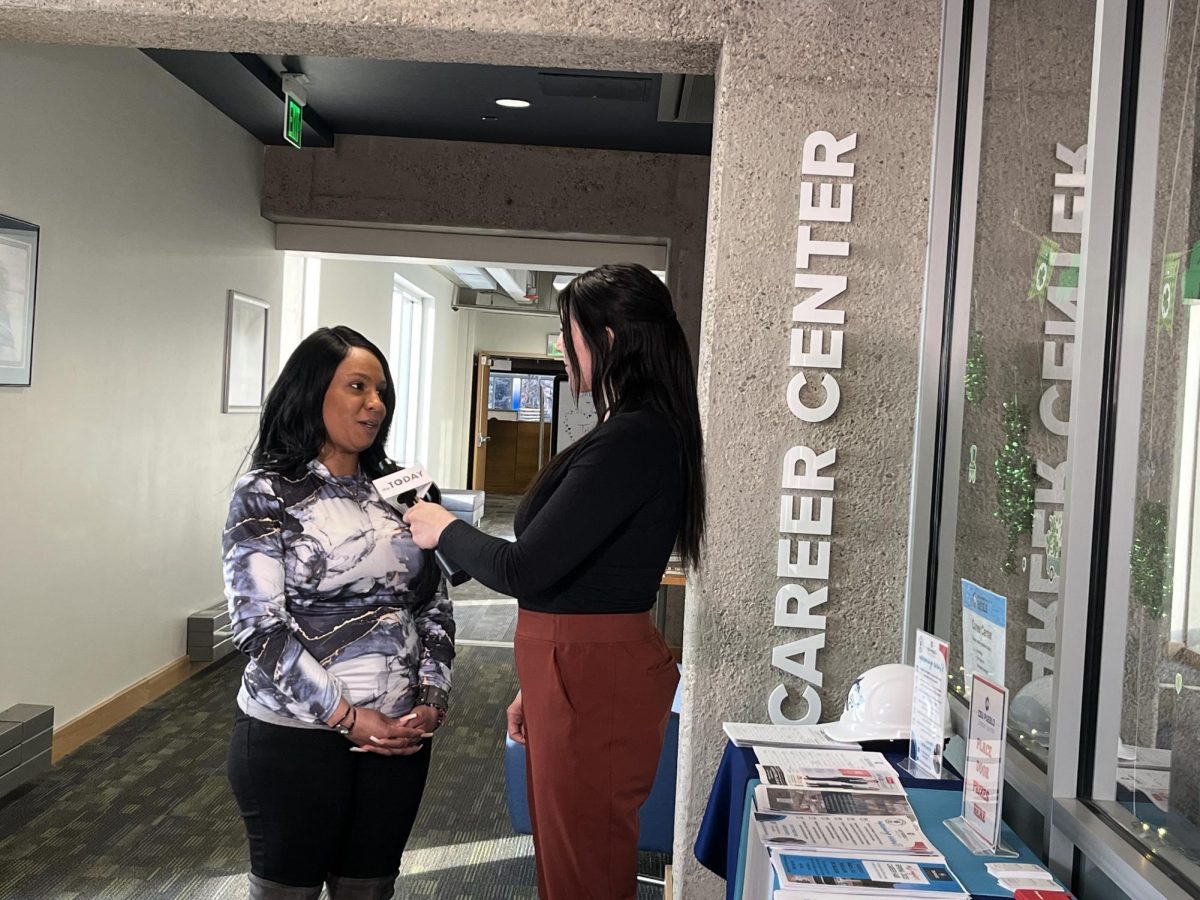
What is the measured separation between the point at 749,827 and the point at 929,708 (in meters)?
0.37

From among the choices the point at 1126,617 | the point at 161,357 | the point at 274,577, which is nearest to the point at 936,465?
the point at 1126,617

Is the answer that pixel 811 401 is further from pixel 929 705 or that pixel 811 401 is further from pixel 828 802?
pixel 828 802

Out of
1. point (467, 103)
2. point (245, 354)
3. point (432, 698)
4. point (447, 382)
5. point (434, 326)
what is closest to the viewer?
point (432, 698)

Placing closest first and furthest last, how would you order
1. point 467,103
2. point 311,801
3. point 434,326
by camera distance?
point 311,801 → point 467,103 → point 434,326

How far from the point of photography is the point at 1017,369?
2260 millimetres

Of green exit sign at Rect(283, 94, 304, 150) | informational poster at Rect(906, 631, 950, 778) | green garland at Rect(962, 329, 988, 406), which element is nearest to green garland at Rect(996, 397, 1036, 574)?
green garland at Rect(962, 329, 988, 406)

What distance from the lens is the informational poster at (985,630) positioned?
5.76 feet

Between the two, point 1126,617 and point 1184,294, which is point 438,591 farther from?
point 1184,294

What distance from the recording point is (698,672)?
264cm

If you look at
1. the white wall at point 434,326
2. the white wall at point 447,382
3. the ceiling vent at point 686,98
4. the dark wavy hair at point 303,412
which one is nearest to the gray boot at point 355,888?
the dark wavy hair at point 303,412

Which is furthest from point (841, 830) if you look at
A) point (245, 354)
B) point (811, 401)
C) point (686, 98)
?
point (245, 354)

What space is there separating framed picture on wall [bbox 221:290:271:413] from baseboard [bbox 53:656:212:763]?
1.52 m

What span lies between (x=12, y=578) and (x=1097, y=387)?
3799 millimetres

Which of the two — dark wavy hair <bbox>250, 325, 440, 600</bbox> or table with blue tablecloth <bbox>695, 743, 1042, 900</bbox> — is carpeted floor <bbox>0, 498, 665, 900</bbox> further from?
dark wavy hair <bbox>250, 325, 440, 600</bbox>
